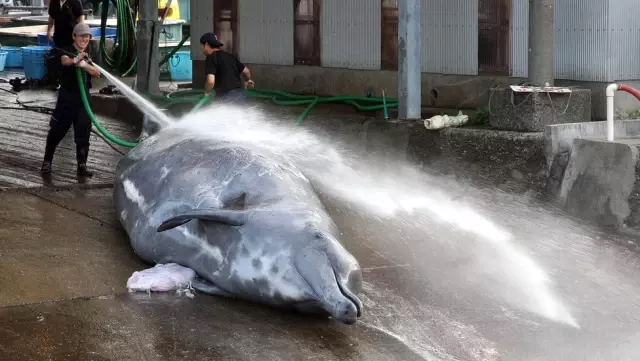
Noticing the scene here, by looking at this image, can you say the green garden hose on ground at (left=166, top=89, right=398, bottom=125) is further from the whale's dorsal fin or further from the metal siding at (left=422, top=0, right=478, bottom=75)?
the whale's dorsal fin

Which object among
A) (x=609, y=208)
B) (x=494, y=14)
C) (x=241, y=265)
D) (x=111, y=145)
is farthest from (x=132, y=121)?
(x=241, y=265)

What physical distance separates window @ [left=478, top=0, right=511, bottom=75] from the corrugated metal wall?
1.37 ft

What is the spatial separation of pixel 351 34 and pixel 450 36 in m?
1.95

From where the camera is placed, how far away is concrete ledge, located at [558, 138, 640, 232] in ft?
31.1

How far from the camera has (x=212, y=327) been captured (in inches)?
239

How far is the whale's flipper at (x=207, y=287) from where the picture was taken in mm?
6652

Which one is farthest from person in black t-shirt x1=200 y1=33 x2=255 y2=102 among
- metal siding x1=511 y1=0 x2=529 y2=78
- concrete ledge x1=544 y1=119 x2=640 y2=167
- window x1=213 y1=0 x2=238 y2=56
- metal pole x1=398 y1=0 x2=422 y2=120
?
window x1=213 y1=0 x2=238 y2=56

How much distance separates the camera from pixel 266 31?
15.9 metres

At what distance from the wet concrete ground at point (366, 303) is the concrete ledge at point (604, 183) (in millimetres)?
483

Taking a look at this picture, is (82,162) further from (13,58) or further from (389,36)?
(13,58)

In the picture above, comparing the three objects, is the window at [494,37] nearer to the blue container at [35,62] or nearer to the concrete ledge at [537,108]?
the concrete ledge at [537,108]

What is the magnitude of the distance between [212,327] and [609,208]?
504 centimetres

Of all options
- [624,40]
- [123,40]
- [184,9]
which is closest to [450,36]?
Answer: [624,40]

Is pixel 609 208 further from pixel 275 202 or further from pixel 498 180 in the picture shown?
pixel 275 202
